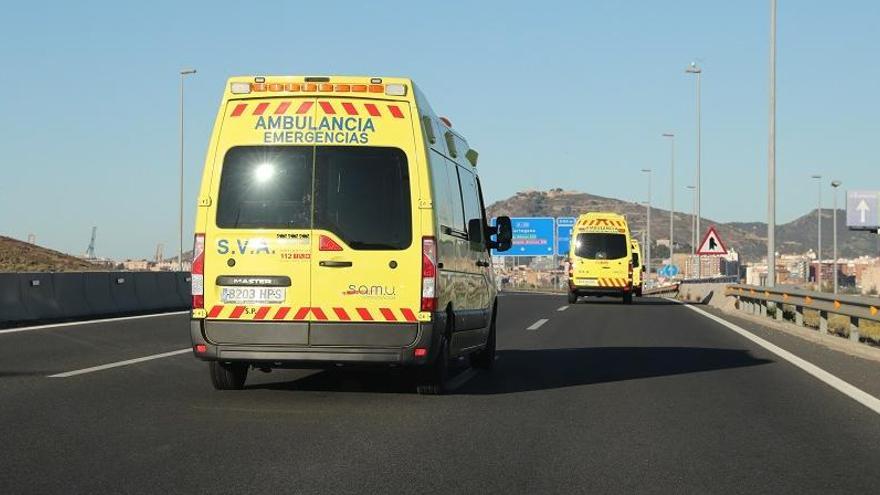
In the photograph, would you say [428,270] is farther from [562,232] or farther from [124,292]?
[562,232]

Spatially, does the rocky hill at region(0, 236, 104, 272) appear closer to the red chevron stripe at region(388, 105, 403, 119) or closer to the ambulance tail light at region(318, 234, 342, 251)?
the ambulance tail light at region(318, 234, 342, 251)

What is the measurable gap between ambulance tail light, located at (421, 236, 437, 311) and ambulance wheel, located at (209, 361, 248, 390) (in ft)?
5.54

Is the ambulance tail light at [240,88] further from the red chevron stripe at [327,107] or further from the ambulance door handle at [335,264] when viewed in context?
the ambulance door handle at [335,264]

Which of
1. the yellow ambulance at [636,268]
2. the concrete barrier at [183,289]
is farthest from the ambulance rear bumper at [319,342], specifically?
the yellow ambulance at [636,268]

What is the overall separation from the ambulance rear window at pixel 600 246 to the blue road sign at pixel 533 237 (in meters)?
35.3

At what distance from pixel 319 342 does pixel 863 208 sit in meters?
92.0

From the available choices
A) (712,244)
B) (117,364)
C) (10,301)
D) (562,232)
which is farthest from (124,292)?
(562,232)

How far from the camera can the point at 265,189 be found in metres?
9.75

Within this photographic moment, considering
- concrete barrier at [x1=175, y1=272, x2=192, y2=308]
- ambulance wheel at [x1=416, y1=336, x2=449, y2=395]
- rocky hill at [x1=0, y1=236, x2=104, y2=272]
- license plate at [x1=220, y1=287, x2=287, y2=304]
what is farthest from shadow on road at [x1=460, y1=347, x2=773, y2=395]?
rocky hill at [x1=0, y1=236, x2=104, y2=272]

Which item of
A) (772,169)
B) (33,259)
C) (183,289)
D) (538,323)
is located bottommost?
(538,323)

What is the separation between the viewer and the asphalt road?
660 cm

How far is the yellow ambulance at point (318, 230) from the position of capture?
380 inches

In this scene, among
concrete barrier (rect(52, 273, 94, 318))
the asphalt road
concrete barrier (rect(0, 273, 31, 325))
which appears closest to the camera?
the asphalt road

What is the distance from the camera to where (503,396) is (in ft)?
34.6
